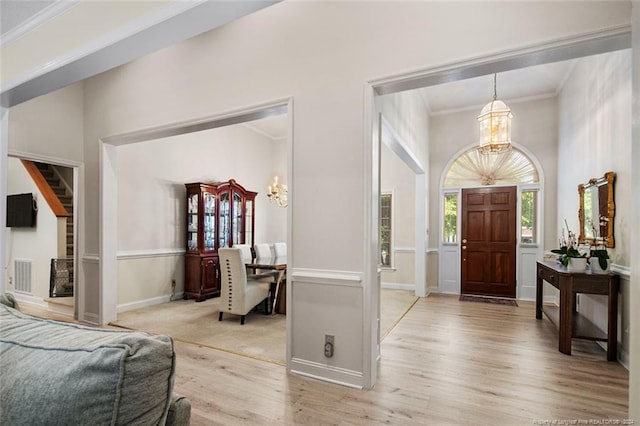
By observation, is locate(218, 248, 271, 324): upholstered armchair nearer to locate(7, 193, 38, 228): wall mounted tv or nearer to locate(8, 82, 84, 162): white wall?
locate(8, 82, 84, 162): white wall

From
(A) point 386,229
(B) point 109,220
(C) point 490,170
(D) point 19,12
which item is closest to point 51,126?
(B) point 109,220

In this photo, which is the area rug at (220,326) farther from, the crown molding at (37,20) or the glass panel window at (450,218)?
the crown molding at (37,20)

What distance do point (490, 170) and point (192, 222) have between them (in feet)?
17.7

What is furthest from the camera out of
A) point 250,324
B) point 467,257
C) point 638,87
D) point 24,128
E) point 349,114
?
point 467,257

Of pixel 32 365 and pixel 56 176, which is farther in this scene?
pixel 56 176

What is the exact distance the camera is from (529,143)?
582 centimetres

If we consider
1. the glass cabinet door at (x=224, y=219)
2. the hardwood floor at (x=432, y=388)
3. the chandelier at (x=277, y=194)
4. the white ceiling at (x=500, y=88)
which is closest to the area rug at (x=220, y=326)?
the hardwood floor at (x=432, y=388)

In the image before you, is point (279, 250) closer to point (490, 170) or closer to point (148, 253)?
point (148, 253)

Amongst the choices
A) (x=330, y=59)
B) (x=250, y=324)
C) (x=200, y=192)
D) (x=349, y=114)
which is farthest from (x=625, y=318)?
(x=200, y=192)

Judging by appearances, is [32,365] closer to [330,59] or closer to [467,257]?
Answer: [330,59]

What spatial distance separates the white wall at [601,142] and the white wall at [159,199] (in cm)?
569

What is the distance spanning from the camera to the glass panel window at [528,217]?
5.88 metres

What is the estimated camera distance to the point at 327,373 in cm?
259

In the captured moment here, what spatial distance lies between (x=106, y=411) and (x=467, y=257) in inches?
255
